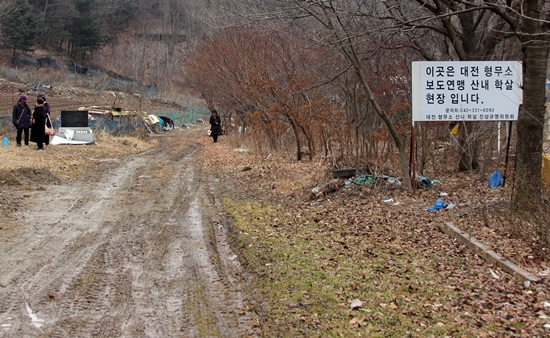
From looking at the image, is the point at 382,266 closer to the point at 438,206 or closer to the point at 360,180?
the point at 438,206

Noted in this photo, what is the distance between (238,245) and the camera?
8.86 metres

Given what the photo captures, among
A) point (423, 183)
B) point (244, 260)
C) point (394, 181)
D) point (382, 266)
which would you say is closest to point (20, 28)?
point (394, 181)

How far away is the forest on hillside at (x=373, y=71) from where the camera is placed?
9445mm

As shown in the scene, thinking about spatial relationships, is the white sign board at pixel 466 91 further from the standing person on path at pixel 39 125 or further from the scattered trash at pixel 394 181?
the standing person on path at pixel 39 125

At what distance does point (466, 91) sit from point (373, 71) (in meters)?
3.73

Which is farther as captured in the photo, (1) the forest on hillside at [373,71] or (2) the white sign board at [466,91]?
(2) the white sign board at [466,91]

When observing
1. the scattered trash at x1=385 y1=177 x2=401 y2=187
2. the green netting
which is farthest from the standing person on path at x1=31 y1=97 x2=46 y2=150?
the green netting

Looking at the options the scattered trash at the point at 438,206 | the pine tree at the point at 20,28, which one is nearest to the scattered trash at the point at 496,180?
the scattered trash at the point at 438,206

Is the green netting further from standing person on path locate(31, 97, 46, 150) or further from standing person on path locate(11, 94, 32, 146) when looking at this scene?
standing person on path locate(11, 94, 32, 146)

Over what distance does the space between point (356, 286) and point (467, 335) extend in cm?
167

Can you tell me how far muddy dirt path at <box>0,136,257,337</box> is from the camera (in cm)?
560

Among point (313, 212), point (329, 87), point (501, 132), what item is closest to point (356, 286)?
point (313, 212)

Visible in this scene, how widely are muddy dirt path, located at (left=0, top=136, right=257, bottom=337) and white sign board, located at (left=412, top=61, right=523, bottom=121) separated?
4.62 meters

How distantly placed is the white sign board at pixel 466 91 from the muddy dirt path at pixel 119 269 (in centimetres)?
462
